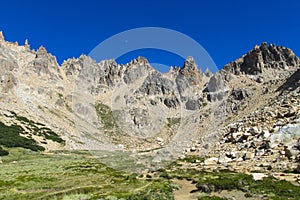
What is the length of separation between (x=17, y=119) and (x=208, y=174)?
11611 cm

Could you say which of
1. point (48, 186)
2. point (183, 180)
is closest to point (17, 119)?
point (48, 186)

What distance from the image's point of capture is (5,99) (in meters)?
142

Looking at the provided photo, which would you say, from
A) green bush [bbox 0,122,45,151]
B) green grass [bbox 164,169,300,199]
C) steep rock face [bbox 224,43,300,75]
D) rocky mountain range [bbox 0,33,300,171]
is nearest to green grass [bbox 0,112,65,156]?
green bush [bbox 0,122,45,151]

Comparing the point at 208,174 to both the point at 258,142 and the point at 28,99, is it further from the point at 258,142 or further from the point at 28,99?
the point at 28,99

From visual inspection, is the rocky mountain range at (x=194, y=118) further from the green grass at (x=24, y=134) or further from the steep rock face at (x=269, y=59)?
the green grass at (x=24, y=134)

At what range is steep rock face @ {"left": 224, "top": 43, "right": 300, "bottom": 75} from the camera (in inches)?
6944

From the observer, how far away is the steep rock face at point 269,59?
176375 millimetres

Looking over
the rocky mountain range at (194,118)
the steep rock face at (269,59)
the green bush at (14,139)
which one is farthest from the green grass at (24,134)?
the steep rock face at (269,59)

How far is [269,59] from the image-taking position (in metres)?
180

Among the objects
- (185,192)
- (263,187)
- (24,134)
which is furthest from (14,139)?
(263,187)

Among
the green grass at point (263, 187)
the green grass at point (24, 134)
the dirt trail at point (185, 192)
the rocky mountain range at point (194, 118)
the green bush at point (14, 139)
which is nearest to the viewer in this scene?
the green grass at point (263, 187)

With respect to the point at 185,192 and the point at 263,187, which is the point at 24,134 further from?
the point at 263,187

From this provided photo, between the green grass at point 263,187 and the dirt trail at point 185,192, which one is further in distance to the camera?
the dirt trail at point 185,192

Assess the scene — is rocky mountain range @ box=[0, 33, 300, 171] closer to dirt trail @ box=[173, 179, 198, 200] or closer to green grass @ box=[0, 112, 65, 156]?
Answer: green grass @ box=[0, 112, 65, 156]
